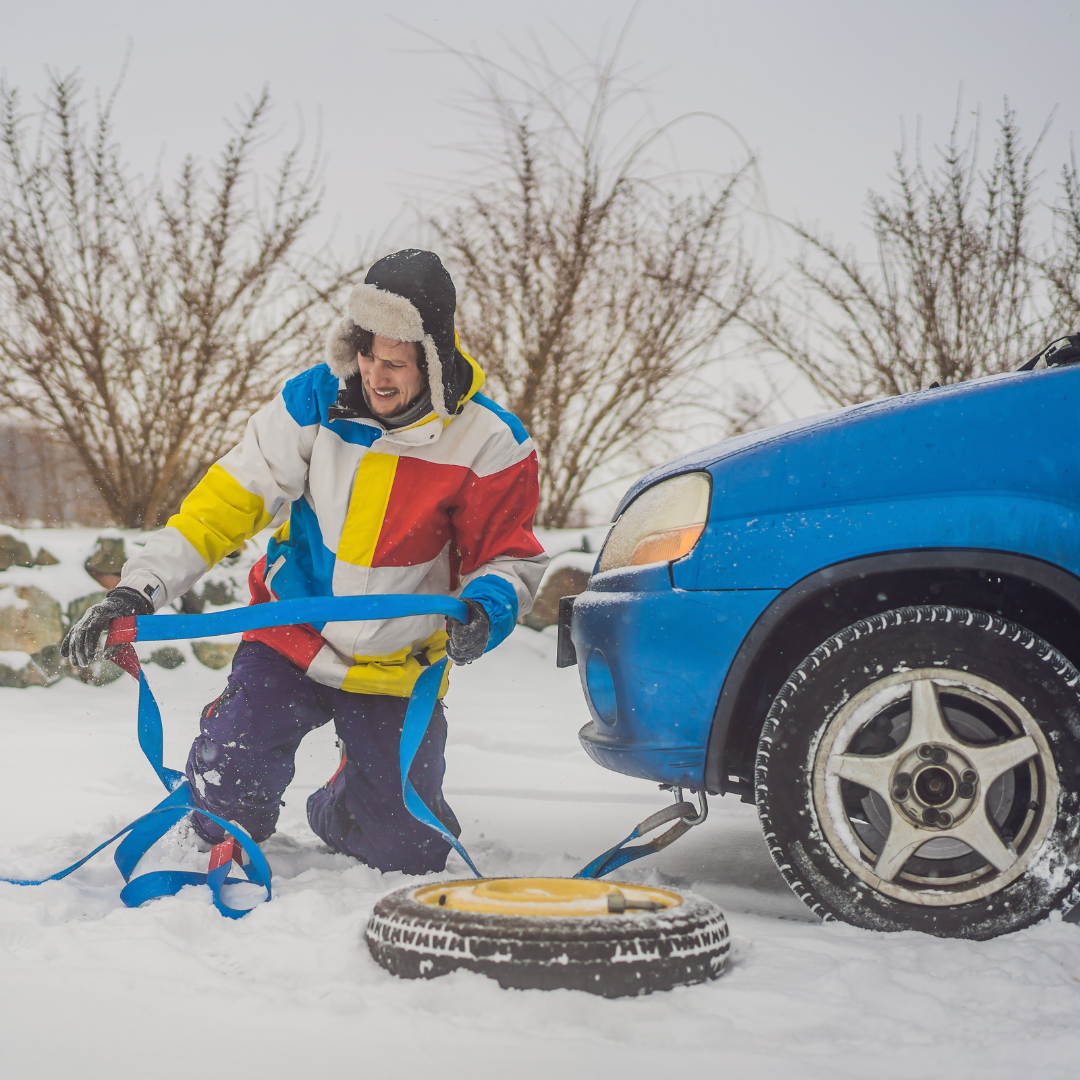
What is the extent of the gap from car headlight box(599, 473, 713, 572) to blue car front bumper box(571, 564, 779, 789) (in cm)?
5

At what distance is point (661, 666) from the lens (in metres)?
2.04

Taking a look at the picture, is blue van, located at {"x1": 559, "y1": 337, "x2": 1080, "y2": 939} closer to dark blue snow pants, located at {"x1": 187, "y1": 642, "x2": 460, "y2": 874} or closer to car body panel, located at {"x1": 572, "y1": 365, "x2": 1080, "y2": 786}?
car body panel, located at {"x1": 572, "y1": 365, "x2": 1080, "y2": 786}

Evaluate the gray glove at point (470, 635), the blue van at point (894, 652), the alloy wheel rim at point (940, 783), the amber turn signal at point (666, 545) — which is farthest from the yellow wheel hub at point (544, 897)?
the amber turn signal at point (666, 545)

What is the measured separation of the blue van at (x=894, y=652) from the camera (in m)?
1.81

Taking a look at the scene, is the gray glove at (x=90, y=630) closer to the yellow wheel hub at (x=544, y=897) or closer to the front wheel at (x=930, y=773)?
the yellow wheel hub at (x=544, y=897)

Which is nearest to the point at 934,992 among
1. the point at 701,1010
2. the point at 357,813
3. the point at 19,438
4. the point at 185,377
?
the point at 701,1010

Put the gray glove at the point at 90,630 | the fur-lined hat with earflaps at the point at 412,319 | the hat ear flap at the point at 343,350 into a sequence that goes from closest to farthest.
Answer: the gray glove at the point at 90,630 < the fur-lined hat with earflaps at the point at 412,319 < the hat ear flap at the point at 343,350

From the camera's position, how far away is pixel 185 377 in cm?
639

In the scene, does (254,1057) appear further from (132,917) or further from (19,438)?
(19,438)

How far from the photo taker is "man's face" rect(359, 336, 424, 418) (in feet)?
8.38

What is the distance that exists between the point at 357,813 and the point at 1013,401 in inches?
81.1

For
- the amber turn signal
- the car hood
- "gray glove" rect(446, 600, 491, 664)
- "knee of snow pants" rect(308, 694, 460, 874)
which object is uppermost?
the car hood

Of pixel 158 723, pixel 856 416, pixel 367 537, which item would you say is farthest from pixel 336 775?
pixel 856 416

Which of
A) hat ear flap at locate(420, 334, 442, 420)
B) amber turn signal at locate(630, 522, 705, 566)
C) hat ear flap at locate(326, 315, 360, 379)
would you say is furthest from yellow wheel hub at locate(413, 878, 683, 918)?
hat ear flap at locate(326, 315, 360, 379)
